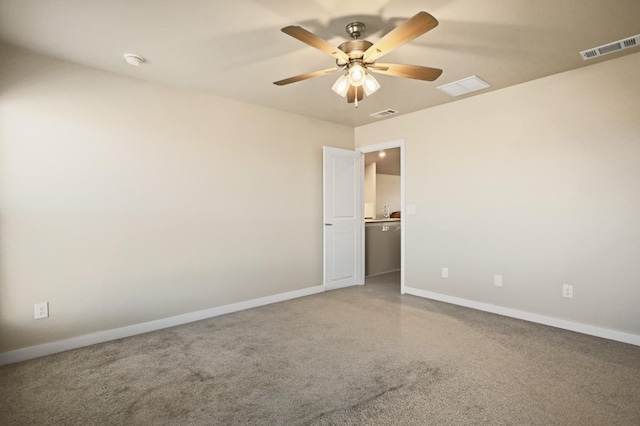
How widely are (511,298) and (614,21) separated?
2685 mm

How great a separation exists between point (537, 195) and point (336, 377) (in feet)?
9.20

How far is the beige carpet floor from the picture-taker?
1.94 metres

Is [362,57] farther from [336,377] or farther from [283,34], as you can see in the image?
[336,377]

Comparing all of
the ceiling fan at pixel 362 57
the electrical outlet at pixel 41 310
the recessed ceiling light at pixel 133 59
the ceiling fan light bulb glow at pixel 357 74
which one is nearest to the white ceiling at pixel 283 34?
the recessed ceiling light at pixel 133 59

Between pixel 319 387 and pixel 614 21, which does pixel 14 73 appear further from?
pixel 614 21

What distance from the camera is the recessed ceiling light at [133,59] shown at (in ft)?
9.15

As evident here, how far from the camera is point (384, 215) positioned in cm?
843

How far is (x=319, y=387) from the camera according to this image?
2.24m

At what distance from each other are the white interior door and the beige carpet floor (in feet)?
5.00

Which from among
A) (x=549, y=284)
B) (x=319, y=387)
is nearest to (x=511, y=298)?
(x=549, y=284)

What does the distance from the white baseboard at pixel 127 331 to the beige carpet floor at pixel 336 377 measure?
9 cm

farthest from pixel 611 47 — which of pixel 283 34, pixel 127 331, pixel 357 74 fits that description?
pixel 127 331

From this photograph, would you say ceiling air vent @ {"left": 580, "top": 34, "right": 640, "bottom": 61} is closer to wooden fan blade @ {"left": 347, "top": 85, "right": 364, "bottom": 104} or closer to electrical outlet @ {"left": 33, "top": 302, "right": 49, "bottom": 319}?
wooden fan blade @ {"left": 347, "top": 85, "right": 364, "bottom": 104}

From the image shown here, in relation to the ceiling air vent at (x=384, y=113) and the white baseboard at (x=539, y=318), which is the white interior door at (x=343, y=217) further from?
the white baseboard at (x=539, y=318)
